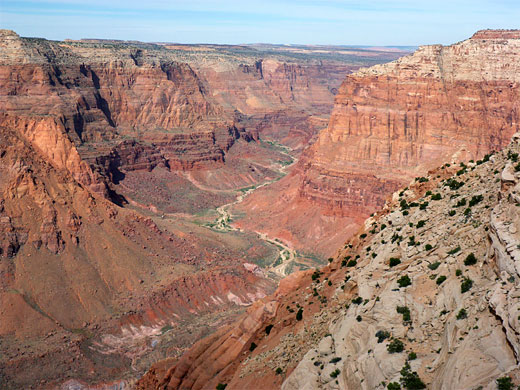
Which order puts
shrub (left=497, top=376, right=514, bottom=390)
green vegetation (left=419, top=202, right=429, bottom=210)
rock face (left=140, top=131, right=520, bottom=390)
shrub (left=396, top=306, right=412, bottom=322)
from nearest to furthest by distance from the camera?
shrub (left=497, top=376, right=514, bottom=390), rock face (left=140, top=131, right=520, bottom=390), shrub (left=396, top=306, right=412, bottom=322), green vegetation (left=419, top=202, right=429, bottom=210)

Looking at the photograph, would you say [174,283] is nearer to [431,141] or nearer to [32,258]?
[32,258]

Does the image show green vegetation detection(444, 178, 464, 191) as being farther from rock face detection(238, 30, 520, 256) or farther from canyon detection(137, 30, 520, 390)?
rock face detection(238, 30, 520, 256)

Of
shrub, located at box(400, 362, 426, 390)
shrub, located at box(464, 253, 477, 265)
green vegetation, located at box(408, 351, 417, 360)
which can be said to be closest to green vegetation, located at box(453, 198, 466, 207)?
shrub, located at box(464, 253, 477, 265)

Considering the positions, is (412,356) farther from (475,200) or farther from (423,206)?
(423,206)

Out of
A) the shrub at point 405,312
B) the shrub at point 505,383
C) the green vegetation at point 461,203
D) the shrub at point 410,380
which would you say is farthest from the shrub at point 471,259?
the shrub at point 505,383

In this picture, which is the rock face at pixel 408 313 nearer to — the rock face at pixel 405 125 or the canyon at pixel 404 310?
the canyon at pixel 404 310
